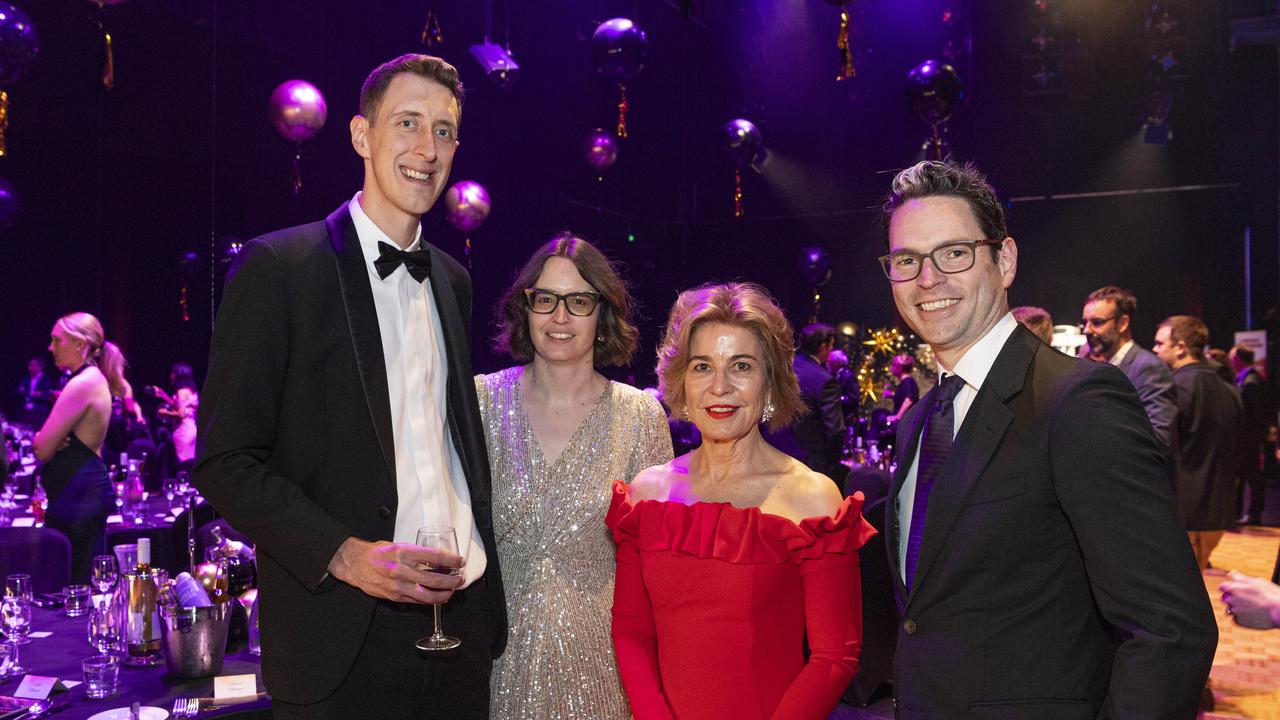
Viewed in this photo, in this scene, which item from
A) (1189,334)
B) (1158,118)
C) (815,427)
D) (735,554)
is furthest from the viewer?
(1158,118)

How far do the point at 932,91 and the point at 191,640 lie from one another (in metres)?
7.45

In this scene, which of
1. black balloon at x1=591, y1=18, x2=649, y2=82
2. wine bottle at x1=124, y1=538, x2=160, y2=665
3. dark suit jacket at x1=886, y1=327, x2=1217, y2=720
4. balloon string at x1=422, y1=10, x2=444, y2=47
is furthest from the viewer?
black balloon at x1=591, y1=18, x2=649, y2=82

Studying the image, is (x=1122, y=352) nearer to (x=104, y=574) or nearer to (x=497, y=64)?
(x=497, y=64)

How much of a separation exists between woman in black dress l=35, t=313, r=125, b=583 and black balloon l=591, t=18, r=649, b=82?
4.58 metres

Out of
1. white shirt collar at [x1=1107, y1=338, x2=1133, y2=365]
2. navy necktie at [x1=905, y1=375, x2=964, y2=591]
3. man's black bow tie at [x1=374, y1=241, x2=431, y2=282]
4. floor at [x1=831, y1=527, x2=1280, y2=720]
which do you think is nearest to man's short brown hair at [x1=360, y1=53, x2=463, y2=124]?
man's black bow tie at [x1=374, y1=241, x2=431, y2=282]

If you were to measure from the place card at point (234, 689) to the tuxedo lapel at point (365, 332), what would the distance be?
906 millimetres

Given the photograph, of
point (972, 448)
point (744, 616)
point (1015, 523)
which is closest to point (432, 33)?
point (744, 616)

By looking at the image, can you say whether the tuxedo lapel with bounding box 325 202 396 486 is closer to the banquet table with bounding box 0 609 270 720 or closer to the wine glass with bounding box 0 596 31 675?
the banquet table with bounding box 0 609 270 720

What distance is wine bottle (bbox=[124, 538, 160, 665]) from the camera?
2703 mm

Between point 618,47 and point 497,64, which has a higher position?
point 618,47

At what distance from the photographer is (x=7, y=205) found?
7.13 m

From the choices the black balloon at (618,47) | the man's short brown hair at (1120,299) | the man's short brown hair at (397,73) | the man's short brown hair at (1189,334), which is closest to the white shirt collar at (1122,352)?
the man's short brown hair at (1120,299)

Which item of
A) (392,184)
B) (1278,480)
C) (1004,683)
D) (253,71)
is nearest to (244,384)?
(392,184)

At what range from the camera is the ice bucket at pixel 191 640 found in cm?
256
